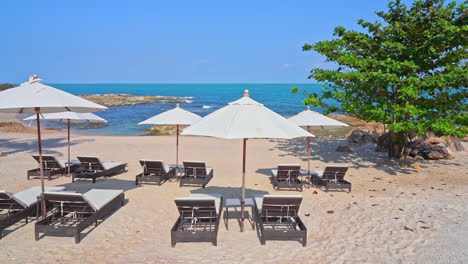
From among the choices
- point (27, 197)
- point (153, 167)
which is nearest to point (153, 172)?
point (153, 167)

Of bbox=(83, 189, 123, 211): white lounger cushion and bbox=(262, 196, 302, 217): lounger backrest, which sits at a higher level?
bbox=(262, 196, 302, 217): lounger backrest

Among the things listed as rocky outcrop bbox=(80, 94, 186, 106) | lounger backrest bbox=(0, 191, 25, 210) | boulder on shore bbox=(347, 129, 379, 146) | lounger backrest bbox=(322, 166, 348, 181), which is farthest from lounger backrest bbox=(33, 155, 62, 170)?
rocky outcrop bbox=(80, 94, 186, 106)

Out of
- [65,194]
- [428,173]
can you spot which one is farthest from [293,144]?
[65,194]

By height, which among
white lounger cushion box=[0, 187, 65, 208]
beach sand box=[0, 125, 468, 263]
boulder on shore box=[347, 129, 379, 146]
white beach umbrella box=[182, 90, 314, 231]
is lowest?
beach sand box=[0, 125, 468, 263]

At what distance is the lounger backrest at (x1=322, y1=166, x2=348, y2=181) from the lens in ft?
30.0

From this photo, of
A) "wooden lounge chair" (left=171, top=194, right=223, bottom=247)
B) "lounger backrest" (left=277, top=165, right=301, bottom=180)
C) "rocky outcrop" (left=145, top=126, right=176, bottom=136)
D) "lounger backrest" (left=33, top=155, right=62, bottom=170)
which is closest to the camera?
"wooden lounge chair" (left=171, top=194, right=223, bottom=247)

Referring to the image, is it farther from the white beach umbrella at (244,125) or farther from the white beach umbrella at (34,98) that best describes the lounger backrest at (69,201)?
the white beach umbrella at (244,125)

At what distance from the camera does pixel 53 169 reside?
1003cm

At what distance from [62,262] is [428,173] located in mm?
11575

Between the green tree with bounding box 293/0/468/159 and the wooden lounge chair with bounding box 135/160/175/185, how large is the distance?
5.66 meters

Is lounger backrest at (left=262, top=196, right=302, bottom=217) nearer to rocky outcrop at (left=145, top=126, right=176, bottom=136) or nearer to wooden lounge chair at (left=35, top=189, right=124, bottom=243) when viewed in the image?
wooden lounge chair at (left=35, top=189, right=124, bottom=243)

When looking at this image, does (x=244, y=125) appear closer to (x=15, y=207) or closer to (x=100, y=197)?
(x=100, y=197)

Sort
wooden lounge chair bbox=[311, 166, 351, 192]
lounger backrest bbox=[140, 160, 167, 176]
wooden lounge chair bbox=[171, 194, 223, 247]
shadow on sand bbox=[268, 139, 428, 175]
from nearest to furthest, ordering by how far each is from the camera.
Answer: wooden lounge chair bbox=[171, 194, 223, 247]
wooden lounge chair bbox=[311, 166, 351, 192]
lounger backrest bbox=[140, 160, 167, 176]
shadow on sand bbox=[268, 139, 428, 175]

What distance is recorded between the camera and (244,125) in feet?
16.8
